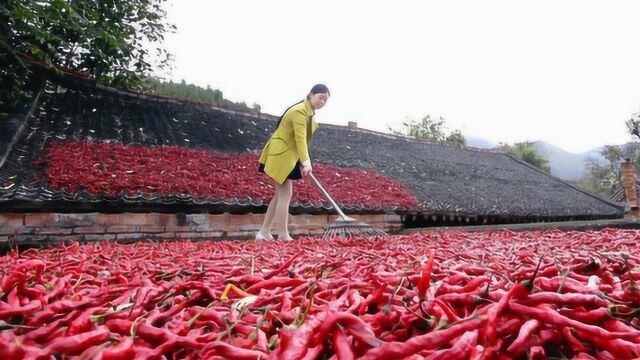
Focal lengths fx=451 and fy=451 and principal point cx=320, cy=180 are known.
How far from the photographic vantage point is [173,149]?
7.23 m

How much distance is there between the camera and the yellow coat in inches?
191

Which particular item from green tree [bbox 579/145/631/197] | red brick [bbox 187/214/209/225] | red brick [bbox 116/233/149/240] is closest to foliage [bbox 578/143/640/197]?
green tree [bbox 579/145/631/197]

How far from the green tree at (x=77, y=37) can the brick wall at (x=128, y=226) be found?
288 centimetres

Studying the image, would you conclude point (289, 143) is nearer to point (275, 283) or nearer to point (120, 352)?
point (275, 283)

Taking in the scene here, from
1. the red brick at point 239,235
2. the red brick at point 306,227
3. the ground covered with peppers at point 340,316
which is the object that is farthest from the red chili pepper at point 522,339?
the red brick at point 306,227

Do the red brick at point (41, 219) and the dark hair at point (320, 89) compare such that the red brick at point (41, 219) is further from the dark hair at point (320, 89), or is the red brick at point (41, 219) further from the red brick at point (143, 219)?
the dark hair at point (320, 89)

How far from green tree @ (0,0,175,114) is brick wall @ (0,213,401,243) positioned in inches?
113

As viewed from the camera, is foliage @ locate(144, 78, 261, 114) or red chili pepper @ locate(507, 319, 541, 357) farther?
foliage @ locate(144, 78, 261, 114)

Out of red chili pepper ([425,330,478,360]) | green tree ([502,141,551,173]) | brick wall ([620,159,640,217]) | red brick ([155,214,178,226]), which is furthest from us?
green tree ([502,141,551,173])

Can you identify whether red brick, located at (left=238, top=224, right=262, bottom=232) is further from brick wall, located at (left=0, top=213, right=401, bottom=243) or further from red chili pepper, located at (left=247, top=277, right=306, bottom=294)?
red chili pepper, located at (left=247, top=277, right=306, bottom=294)

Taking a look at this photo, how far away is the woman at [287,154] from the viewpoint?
4.86 m

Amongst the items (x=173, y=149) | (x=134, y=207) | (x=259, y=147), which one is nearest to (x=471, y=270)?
(x=134, y=207)

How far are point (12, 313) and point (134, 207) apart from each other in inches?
148

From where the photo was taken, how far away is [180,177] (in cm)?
586
